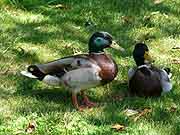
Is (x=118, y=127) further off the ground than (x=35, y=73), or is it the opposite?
(x=35, y=73)

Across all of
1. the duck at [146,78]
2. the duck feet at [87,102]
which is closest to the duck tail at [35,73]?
the duck feet at [87,102]

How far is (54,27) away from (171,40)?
63.9 inches

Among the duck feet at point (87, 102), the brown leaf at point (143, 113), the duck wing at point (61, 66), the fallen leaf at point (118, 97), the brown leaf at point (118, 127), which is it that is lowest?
the fallen leaf at point (118, 97)

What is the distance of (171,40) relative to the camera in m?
8.12

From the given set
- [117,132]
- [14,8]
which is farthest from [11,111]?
[14,8]

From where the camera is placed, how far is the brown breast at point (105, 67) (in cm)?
603

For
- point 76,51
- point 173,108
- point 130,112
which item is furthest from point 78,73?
point 76,51

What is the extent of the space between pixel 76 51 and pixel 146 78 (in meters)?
1.41

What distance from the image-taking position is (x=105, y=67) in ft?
19.9

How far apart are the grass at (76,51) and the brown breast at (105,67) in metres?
0.28

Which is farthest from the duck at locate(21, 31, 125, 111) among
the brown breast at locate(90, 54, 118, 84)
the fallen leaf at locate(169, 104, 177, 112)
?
the fallen leaf at locate(169, 104, 177, 112)

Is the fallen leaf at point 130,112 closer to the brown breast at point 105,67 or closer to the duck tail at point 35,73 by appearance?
the brown breast at point 105,67

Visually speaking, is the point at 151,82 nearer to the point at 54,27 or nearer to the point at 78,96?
the point at 78,96

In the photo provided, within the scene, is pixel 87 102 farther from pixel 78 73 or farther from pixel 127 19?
pixel 127 19
